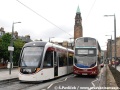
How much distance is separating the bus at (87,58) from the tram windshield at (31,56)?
6.90m

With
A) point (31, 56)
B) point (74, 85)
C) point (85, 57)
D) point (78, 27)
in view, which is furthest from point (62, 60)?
point (78, 27)

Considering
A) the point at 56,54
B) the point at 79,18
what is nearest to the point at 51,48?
the point at 56,54

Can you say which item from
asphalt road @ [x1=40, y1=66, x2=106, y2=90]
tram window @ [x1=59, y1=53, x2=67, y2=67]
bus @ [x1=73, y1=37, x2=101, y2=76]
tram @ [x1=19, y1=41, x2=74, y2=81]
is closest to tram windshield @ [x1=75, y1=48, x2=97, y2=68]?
bus @ [x1=73, y1=37, x2=101, y2=76]

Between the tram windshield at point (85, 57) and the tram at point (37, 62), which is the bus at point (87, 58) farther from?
the tram at point (37, 62)

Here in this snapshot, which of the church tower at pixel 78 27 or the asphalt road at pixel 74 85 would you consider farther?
the church tower at pixel 78 27

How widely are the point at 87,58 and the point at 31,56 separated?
303 inches

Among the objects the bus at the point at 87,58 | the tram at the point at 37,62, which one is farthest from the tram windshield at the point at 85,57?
the tram at the point at 37,62

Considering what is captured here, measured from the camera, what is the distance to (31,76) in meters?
19.5

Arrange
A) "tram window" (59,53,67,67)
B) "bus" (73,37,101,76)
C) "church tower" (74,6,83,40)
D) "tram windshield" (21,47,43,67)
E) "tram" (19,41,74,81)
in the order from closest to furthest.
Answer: "tram" (19,41,74,81), "tram windshield" (21,47,43,67), "tram window" (59,53,67,67), "bus" (73,37,101,76), "church tower" (74,6,83,40)

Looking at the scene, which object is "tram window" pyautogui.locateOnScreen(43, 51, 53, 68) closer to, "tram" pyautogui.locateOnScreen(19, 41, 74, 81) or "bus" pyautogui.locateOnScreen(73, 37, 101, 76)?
"tram" pyautogui.locateOnScreen(19, 41, 74, 81)

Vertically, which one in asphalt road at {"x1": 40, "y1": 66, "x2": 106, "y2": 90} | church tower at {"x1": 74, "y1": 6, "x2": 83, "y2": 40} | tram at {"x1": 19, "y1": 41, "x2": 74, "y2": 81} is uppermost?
church tower at {"x1": 74, "y1": 6, "x2": 83, "y2": 40}

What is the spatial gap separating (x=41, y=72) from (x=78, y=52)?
25.4 ft

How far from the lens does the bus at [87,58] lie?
1028 inches

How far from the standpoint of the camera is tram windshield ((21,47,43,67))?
65.2ft
